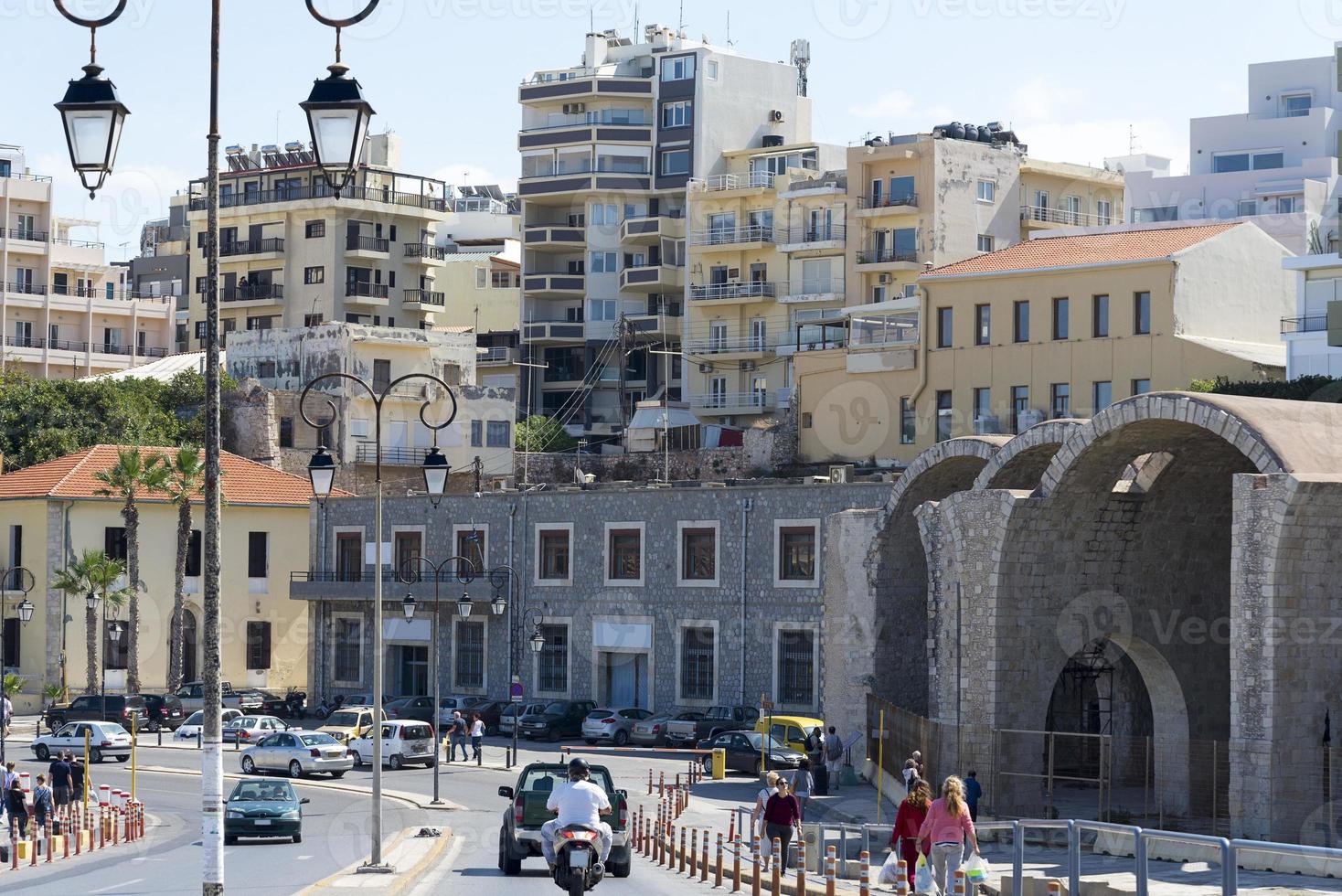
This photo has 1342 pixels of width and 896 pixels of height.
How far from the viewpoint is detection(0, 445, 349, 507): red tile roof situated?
227ft

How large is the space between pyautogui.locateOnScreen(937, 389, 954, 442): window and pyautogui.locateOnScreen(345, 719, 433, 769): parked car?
994 inches

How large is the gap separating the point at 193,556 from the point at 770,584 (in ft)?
86.6

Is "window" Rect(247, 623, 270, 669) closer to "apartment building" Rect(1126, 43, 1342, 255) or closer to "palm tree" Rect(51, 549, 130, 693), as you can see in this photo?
"palm tree" Rect(51, 549, 130, 693)

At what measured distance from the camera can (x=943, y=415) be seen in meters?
68.9

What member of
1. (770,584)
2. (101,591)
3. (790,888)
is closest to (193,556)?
(101,591)

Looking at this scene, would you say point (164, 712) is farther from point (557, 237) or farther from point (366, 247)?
point (557, 237)

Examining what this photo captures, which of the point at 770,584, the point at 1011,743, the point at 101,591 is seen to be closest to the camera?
the point at 1011,743

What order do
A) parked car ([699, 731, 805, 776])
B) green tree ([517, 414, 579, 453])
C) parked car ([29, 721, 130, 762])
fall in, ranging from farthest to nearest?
green tree ([517, 414, 579, 453]), parked car ([29, 721, 130, 762]), parked car ([699, 731, 805, 776])

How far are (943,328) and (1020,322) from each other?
12.2 ft

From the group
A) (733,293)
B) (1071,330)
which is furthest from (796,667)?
(733,293)

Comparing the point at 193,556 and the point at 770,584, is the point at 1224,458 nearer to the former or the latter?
the point at 770,584

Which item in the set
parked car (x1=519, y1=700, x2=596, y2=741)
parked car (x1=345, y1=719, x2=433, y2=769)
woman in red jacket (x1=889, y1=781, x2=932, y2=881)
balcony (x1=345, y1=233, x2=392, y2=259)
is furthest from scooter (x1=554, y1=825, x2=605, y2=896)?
balcony (x1=345, y1=233, x2=392, y2=259)

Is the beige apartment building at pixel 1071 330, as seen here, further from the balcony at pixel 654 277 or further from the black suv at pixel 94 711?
the black suv at pixel 94 711

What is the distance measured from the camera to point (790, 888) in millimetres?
24000
